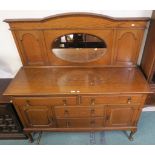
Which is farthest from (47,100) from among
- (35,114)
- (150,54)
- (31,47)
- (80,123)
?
(150,54)

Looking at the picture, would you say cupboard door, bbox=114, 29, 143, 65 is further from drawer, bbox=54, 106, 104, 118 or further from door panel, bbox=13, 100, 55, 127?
door panel, bbox=13, 100, 55, 127

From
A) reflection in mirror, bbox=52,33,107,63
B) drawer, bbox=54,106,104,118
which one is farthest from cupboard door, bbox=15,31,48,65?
drawer, bbox=54,106,104,118

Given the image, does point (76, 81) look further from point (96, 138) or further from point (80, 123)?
point (96, 138)

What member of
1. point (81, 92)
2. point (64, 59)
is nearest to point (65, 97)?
point (81, 92)

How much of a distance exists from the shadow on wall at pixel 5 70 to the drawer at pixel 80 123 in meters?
0.87

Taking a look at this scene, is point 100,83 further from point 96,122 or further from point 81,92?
point 96,122

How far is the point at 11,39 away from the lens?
5.37 feet

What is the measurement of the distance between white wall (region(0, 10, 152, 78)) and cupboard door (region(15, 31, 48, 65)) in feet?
0.47

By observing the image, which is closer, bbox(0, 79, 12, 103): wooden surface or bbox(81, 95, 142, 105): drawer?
bbox(81, 95, 142, 105): drawer

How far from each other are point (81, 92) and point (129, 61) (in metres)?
0.68

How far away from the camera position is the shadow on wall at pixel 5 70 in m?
1.84

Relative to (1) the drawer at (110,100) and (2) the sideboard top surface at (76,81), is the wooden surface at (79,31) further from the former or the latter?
(1) the drawer at (110,100)

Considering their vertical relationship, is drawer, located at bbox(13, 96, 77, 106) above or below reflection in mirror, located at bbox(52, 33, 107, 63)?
below

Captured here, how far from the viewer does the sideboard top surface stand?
1.41 m
